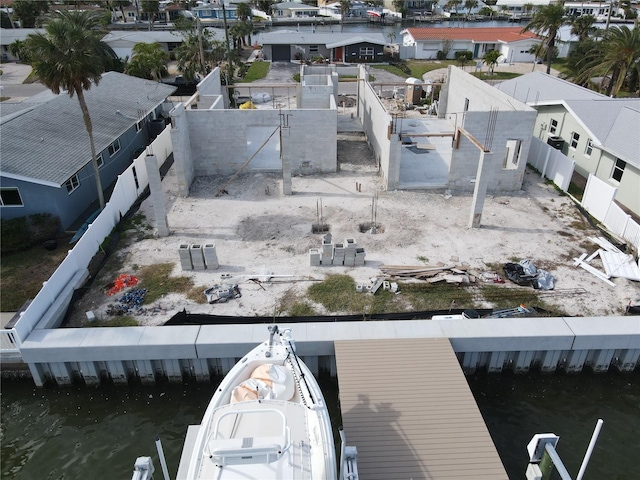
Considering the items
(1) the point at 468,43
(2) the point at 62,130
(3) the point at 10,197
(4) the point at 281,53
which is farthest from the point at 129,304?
(1) the point at 468,43

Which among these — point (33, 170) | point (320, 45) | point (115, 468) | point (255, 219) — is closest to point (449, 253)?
point (255, 219)

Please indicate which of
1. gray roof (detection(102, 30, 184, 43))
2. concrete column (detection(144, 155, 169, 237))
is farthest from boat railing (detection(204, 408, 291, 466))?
gray roof (detection(102, 30, 184, 43))

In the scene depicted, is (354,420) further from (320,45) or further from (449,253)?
(320,45)

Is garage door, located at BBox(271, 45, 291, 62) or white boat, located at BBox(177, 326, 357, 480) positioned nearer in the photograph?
white boat, located at BBox(177, 326, 357, 480)

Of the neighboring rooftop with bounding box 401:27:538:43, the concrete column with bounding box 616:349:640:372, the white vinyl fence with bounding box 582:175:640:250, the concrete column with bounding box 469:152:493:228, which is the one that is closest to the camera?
the concrete column with bounding box 616:349:640:372

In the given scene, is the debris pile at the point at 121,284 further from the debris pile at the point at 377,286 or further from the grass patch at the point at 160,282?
the debris pile at the point at 377,286

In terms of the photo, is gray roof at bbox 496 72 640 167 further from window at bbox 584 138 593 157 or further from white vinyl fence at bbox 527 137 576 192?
white vinyl fence at bbox 527 137 576 192

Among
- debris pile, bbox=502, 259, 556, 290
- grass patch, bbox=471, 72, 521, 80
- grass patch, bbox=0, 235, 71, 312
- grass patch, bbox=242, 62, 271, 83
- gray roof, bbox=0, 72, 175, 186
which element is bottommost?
grass patch, bbox=0, 235, 71, 312
